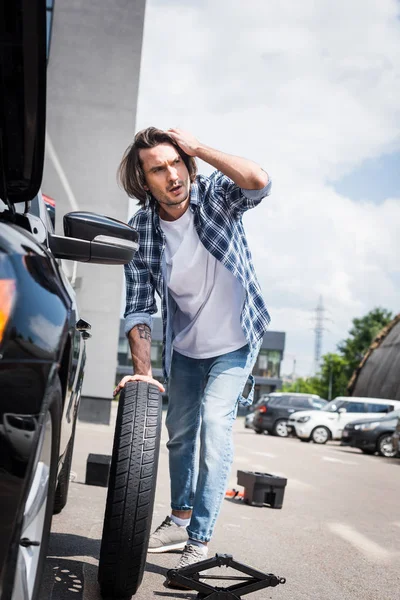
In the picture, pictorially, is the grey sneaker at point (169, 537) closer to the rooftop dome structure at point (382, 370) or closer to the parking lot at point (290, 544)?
the parking lot at point (290, 544)

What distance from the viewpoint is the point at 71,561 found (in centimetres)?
366

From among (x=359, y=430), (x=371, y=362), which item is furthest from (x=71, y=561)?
(x=371, y=362)

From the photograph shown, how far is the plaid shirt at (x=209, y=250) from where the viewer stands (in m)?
3.70

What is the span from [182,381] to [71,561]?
969 mm

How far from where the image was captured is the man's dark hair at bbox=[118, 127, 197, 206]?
144 inches

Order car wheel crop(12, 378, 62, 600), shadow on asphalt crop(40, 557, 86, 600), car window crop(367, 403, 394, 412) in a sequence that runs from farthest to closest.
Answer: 1. car window crop(367, 403, 394, 412)
2. shadow on asphalt crop(40, 557, 86, 600)
3. car wheel crop(12, 378, 62, 600)

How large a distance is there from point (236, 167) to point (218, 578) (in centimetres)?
169

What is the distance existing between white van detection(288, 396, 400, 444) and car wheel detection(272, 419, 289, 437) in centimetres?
291

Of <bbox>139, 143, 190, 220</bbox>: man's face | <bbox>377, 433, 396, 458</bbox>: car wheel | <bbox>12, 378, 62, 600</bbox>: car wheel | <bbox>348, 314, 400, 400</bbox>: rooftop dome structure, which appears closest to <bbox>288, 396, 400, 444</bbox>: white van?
<bbox>377, 433, 396, 458</bbox>: car wheel

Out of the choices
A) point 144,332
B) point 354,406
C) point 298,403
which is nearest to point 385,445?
point 354,406

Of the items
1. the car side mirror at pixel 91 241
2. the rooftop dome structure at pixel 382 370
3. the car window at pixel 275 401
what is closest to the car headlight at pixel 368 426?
the car window at pixel 275 401

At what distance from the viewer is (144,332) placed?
3717mm

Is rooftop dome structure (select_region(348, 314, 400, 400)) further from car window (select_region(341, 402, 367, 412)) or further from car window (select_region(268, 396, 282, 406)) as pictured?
car window (select_region(341, 402, 367, 412))

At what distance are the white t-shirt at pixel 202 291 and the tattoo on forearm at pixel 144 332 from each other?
22cm
